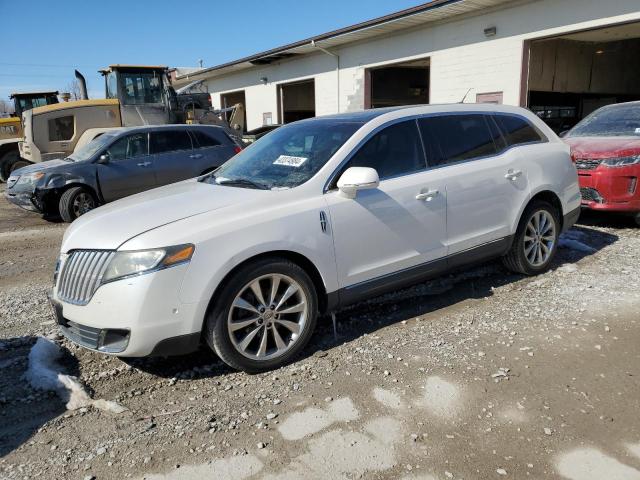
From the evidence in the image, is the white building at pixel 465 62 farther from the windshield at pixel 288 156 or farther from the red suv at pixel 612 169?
the windshield at pixel 288 156

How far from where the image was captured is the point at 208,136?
33.8ft

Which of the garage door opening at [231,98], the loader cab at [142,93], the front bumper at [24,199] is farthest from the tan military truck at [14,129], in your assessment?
the garage door opening at [231,98]

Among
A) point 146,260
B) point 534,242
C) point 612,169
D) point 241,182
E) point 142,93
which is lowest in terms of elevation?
point 534,242

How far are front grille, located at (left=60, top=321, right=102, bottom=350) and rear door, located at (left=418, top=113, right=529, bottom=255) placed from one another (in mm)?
2852

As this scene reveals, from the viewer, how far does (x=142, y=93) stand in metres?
14.4

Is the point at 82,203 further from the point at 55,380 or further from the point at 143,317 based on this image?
the point at 143,317

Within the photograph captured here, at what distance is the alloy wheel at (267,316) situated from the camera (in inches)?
132

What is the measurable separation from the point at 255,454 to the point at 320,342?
136cm

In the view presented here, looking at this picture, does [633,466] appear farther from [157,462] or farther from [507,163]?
[507,163]

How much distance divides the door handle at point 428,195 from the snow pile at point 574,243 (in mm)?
3056

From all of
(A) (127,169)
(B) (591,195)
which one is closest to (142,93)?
(A) (127,169)

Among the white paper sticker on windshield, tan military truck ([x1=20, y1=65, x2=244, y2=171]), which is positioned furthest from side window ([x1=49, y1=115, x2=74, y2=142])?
the white paper sticker on windshield

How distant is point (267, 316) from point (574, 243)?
15.6 feet

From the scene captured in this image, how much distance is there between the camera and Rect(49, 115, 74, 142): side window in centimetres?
1348
